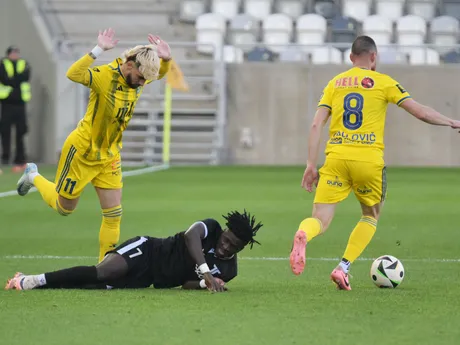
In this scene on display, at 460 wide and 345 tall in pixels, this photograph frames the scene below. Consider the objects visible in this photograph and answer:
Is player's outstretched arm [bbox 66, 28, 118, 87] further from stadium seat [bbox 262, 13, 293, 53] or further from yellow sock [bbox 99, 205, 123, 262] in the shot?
stadium seat [bbox 262, 13, 293, 53]

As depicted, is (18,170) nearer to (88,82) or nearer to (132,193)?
(132,193)

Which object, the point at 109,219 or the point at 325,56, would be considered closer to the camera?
the point at 109,219

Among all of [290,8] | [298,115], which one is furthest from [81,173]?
[290,8]

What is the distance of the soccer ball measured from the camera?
8398mm

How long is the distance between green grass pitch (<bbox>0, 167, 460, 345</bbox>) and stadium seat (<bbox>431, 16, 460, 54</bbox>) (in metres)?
10.8

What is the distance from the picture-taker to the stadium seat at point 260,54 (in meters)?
27.9

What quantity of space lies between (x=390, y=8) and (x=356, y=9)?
107 centimetres

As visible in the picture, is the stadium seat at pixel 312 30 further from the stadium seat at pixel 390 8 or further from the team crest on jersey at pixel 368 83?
the team crest on jersey at pixel 368 83

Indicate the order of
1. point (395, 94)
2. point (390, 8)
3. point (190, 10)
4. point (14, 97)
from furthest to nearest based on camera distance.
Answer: point (390, 8) → point (190, 10) → point (14, 97) → point (395, 94)

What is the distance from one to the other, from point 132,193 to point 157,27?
486 inches

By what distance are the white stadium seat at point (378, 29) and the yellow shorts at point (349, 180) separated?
20.5 meters

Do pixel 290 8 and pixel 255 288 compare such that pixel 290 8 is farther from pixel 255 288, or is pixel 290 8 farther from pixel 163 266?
pixel 163 266

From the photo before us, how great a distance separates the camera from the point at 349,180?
8.46m

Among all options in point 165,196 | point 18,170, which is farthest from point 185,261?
point 18,170
